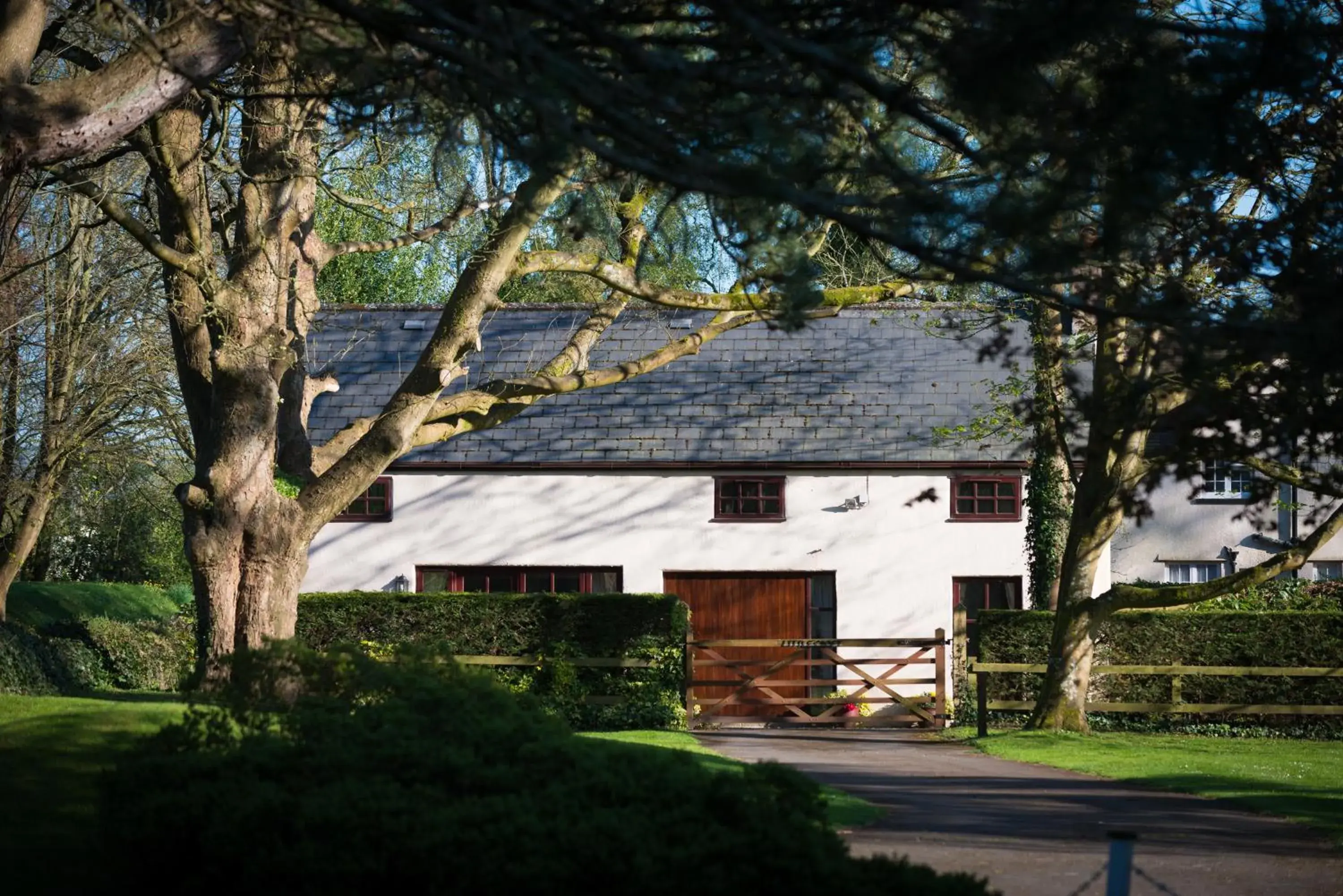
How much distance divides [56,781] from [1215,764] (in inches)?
494

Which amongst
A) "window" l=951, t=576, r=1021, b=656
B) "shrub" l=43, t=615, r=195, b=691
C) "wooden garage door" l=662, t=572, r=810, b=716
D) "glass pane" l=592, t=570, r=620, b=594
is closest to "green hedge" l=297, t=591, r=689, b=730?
"shrub" l=43, t=615, r=195, b=691

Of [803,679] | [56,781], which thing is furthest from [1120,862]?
[803,679]

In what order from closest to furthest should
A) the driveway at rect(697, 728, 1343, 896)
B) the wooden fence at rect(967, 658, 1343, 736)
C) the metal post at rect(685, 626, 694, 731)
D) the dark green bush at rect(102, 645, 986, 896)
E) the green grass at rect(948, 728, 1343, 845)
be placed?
the dark green bush at rect(102, 645, 986, 896), the driveway at rect(697, 728, 1343, 896), the green grass at rect(948, 728, 1343, 845), the wooden fence at rect(967, 658, 1343, 736), the metal post at rect(685, 626, 694, 731)

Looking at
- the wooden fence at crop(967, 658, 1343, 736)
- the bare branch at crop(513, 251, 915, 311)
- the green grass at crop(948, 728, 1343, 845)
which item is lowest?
the green grass at crop(948, 728, 1343, 845)

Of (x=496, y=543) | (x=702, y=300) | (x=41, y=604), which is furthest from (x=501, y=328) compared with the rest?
(x=702, y=300)

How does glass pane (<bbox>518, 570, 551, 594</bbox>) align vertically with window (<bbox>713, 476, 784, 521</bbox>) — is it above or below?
below

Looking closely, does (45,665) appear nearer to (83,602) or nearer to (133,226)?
(83,602)

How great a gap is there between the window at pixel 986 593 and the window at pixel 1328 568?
10.4 m

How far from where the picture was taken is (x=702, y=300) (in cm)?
1661

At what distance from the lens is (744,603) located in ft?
86.3

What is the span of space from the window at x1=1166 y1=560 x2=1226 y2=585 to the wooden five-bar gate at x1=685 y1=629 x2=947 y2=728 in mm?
11360

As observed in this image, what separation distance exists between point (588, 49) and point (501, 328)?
22.1 m

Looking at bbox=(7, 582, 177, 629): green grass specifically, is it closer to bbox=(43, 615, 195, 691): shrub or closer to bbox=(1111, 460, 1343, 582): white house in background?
bbox=(43, 615, 195, 691): shrub

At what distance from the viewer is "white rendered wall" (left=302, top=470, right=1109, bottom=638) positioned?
26.1 m
